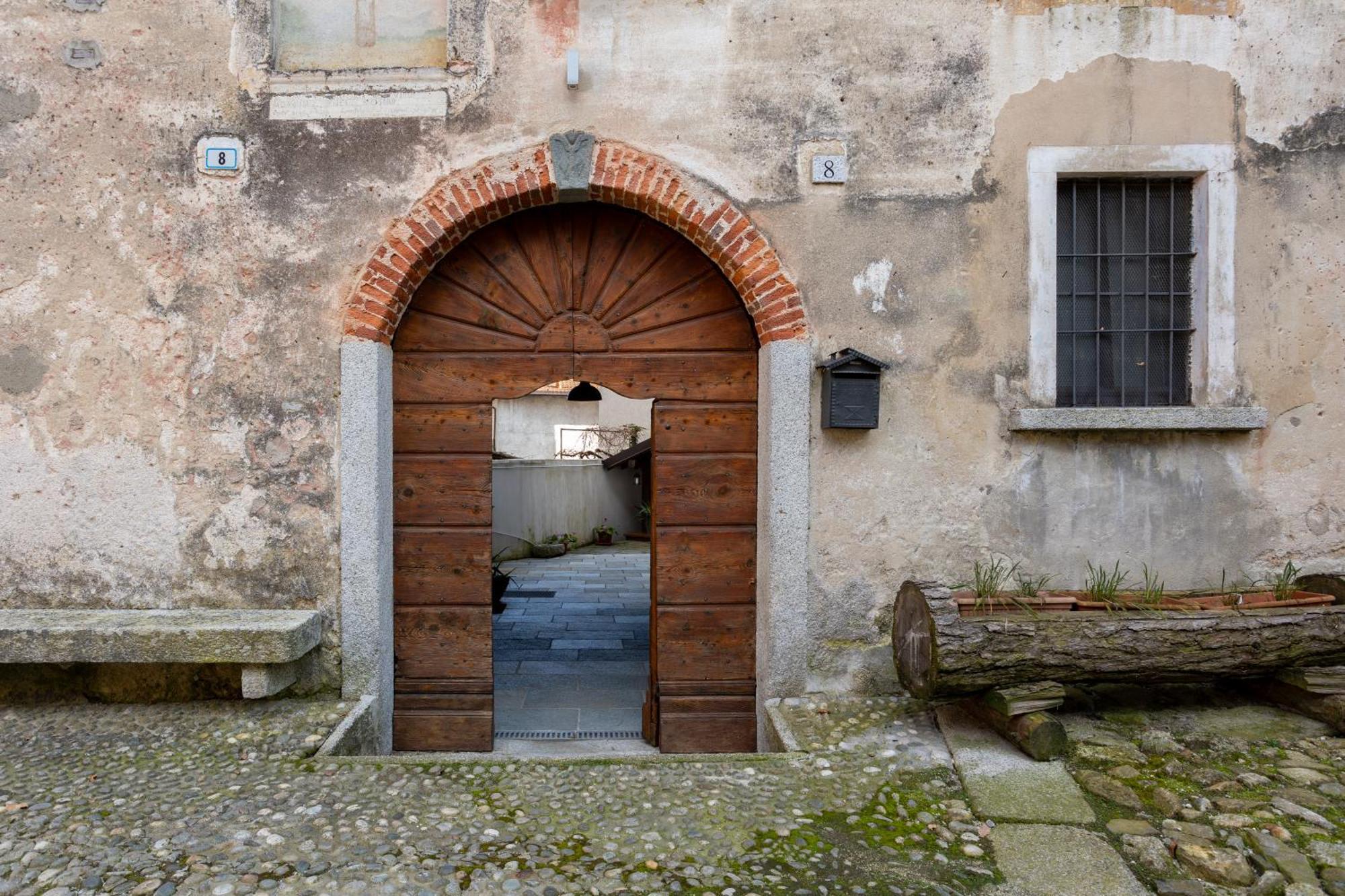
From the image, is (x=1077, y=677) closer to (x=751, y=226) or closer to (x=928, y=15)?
(x=751, y=226)

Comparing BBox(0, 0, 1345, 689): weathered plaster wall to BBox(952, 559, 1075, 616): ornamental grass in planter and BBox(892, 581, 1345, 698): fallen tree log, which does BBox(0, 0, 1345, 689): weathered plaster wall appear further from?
BBox(892, 581, 1345, 698): fallen tree log

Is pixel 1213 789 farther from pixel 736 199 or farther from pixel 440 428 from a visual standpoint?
pixel 440 428

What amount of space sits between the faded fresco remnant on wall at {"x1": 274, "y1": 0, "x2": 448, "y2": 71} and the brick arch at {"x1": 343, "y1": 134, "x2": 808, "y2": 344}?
77 centimetres

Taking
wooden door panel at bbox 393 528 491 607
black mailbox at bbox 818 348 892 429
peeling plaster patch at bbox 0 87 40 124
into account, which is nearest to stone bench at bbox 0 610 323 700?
wooden door panel at bbox 393 528 491 607

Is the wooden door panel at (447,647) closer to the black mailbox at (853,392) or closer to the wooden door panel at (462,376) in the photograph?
the wooden door panel at (462,376)

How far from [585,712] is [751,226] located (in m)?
3.09

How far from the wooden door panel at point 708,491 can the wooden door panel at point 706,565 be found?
2.4 inches

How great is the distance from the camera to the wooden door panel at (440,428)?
4230 millimetres

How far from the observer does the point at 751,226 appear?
3.98 m

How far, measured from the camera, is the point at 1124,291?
4.13 meters

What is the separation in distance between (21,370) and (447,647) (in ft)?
8.59

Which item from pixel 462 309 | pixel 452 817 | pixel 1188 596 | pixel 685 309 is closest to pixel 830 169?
pixel 685 309

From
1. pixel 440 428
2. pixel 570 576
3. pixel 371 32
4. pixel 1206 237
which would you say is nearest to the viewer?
pixel 1206 237

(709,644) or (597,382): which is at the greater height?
(597,382)
